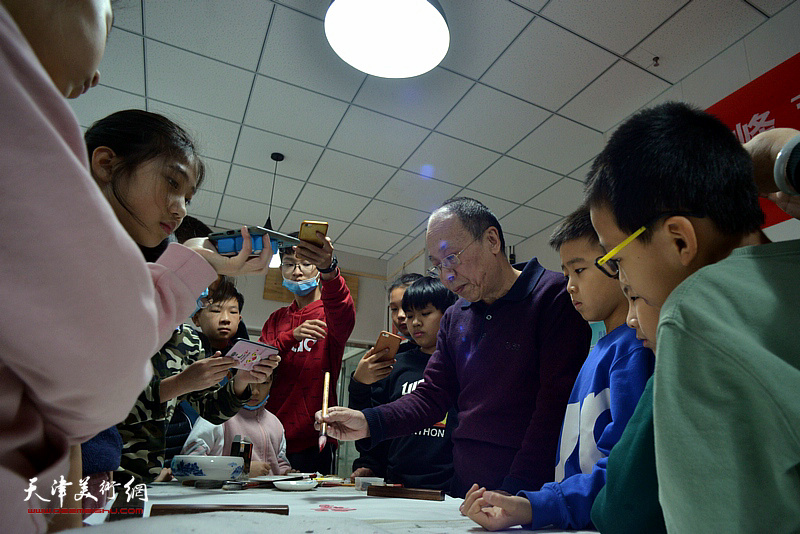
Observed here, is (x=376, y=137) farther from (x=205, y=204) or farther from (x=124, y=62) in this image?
(x=205, y=204)

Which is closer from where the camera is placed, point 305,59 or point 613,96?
point 305,59

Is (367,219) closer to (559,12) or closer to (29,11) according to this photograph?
(559,12)

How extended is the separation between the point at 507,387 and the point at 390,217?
4.03 metres

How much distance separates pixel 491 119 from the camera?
11.7ft

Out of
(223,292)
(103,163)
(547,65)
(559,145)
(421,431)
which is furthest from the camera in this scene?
(559,145)

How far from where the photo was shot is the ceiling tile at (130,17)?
2.65 m

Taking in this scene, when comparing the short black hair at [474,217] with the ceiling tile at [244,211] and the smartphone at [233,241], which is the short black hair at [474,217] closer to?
the smartphone at [233,241]

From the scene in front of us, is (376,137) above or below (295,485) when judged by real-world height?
above

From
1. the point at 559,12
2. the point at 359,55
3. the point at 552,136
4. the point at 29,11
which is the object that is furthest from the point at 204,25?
the point at 29,11

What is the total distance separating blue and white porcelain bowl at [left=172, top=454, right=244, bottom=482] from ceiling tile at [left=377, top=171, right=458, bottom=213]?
328 centimetres

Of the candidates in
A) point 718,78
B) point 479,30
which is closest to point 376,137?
point 479,30

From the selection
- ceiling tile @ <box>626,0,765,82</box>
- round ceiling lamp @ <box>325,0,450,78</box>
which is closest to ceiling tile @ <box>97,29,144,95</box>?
round ceiling lamp @ <box>325,0,450,78</box>

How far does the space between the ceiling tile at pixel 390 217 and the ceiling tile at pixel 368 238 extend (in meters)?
0.14

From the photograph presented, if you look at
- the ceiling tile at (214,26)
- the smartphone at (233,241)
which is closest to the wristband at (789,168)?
the smartphone at (233,241)
